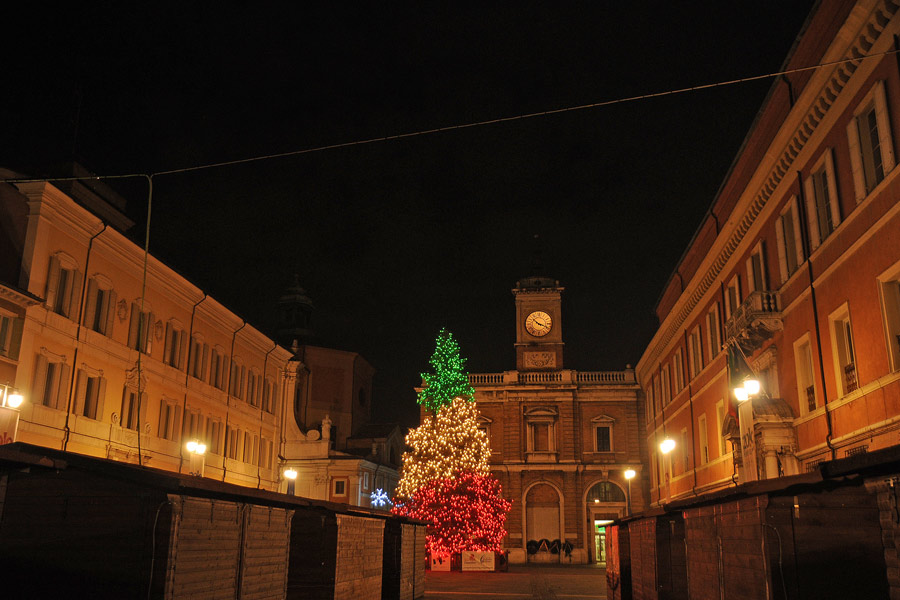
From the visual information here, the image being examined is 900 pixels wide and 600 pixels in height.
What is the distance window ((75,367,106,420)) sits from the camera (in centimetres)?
2898

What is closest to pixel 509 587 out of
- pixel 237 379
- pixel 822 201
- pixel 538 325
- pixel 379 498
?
pixel 822 201

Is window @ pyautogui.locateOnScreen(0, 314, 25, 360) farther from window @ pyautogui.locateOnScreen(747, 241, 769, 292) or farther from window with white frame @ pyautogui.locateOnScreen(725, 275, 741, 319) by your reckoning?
window with white frame @ pyautogui.locateOnScreen(725, 275, 741, 319)

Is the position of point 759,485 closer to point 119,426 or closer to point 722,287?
point 722,287

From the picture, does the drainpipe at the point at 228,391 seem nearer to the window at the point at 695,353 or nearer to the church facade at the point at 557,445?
the church facade at the point at 557,445

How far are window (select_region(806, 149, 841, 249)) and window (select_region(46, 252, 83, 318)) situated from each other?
78.4ft

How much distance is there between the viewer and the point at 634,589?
68.6ft

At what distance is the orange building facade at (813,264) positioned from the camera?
16281mm

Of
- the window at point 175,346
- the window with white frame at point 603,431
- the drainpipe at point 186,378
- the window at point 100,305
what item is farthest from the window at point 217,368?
the window with white frame at point 603,431

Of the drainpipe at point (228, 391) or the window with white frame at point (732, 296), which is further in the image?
the drainpipe at point (228, 391)

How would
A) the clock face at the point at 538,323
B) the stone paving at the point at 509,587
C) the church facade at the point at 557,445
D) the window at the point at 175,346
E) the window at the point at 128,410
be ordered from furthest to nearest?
the clock face at the point at 538,323
the church facade at the point at 557,445
the window at the point at 175,346
the window at the point at 128,410
the stone paving at the point at 509,587

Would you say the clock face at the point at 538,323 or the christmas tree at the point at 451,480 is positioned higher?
the clock face at the point at 538,323

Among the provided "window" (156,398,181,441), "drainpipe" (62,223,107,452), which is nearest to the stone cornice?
"drainpipe" (62,223,107,452)

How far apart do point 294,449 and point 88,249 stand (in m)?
30.8

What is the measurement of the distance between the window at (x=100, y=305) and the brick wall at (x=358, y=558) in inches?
594
